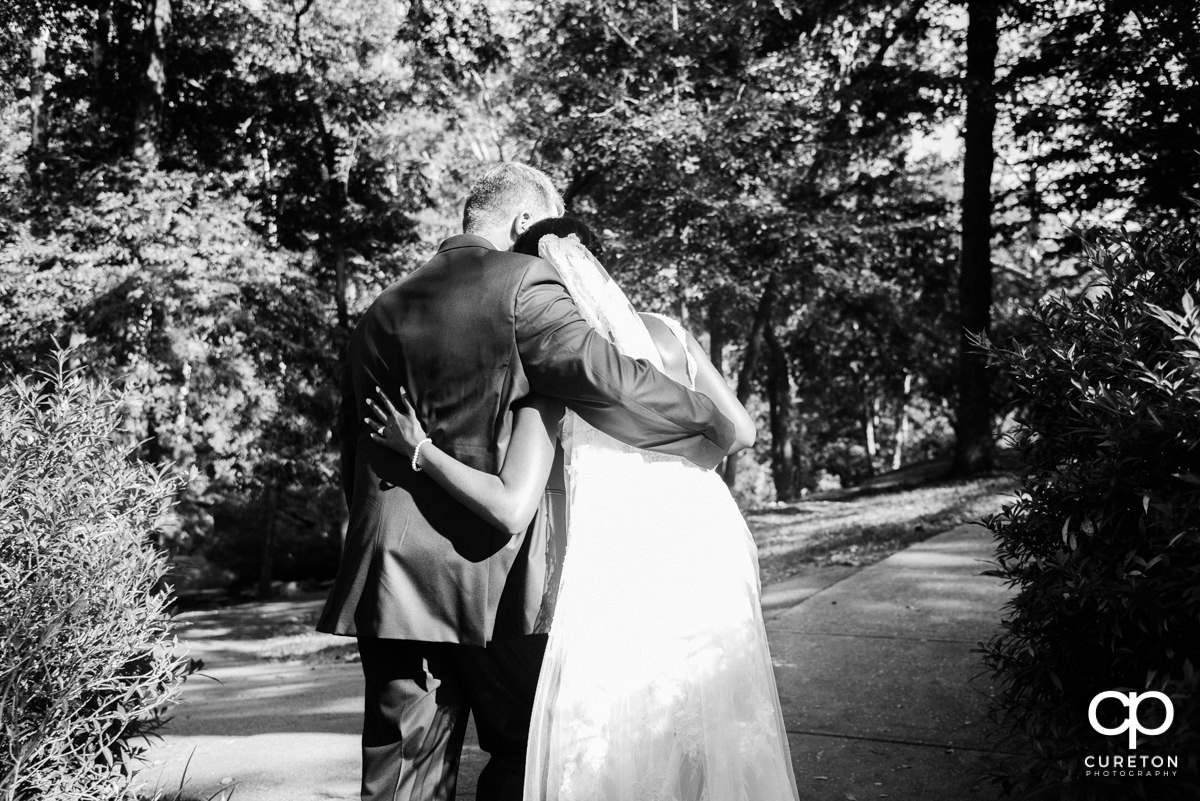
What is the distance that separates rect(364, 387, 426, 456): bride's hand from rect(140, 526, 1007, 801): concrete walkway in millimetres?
1712

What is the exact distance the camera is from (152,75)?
14.8m

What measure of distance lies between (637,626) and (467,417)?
0.72m

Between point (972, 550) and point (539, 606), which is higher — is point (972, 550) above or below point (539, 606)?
below

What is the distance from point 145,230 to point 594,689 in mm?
11618

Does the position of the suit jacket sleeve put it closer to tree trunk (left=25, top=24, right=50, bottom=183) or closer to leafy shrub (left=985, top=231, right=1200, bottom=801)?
leafy shrub (left=985, top=231, right=1200, bottom=801)

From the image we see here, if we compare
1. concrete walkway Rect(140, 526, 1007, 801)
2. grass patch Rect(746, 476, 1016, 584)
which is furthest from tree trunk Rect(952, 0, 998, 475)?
concrete walkway Rect(140, 526, 1007, 801)

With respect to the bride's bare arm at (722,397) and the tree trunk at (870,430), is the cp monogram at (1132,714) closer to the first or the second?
the bride's bare arm at (722,397)

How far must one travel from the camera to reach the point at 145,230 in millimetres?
12414

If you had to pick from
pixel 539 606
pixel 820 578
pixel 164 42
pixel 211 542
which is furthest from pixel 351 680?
pixel 211 542

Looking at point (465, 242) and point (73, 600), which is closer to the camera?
point (465, 242)

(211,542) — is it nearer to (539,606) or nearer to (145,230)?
(145,230)

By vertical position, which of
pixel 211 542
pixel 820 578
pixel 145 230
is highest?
pixel 145 230

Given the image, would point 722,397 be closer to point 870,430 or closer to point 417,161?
point 417,161

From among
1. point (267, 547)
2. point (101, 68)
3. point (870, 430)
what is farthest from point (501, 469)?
point (870, 430)
